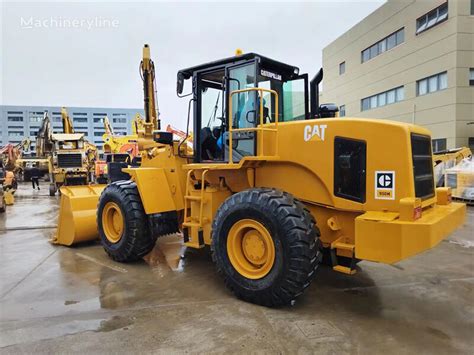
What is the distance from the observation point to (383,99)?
2523cm

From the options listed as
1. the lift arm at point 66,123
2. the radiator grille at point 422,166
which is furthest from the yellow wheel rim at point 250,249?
the lift arm at point 66,123

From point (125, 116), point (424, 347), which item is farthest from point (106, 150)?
point (125, 116)

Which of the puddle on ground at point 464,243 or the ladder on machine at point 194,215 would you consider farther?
the puddle on ground at point 464,243

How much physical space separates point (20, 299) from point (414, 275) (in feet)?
15.9

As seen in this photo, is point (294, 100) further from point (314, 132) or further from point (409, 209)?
point (409, 209)

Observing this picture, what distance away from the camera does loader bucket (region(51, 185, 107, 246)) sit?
623 cm

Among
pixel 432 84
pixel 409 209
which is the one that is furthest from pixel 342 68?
pixel 409 209

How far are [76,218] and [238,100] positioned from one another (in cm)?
364

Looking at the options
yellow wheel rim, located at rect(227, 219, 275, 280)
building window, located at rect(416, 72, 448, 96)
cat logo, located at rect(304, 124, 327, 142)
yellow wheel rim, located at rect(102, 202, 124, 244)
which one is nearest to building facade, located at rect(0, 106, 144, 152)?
building window, located at rect(416, 72, 448, 96)

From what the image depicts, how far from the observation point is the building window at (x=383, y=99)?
2362cm

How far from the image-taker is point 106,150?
20516 mm

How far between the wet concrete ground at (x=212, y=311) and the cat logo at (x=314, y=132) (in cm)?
174

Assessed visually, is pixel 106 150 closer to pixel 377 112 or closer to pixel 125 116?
pixel 377 112

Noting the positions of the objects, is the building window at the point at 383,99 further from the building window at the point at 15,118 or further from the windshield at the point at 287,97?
the building window at the point at 15,118
